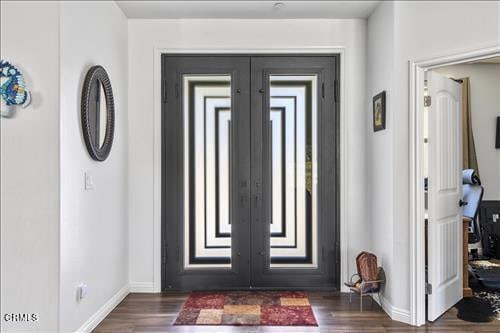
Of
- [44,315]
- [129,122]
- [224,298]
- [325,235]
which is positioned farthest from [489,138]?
[44,315]

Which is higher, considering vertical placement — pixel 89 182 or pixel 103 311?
pixel 89 182

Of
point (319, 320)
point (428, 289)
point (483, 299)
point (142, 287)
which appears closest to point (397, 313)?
point (428, 289)

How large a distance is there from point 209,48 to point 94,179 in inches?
67.2

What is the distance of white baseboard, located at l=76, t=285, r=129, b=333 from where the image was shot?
282 centimetres

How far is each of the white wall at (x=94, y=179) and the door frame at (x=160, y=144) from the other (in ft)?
0.91

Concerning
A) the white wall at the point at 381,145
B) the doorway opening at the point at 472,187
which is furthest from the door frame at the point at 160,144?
the doorway opening at the point at 472,187

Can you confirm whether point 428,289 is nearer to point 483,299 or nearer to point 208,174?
point 483,299

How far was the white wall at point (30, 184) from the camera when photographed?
2393 millimetres

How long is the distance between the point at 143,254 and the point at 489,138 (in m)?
4.72

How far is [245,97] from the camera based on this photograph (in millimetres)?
3828

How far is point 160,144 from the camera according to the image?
383 centimetres

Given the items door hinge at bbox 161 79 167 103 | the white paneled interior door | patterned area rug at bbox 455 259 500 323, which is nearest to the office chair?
patterned area rug at bbox 455 259 500 323

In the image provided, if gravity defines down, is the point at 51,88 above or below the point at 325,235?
above

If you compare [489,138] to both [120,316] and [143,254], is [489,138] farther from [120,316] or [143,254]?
[120,316]
